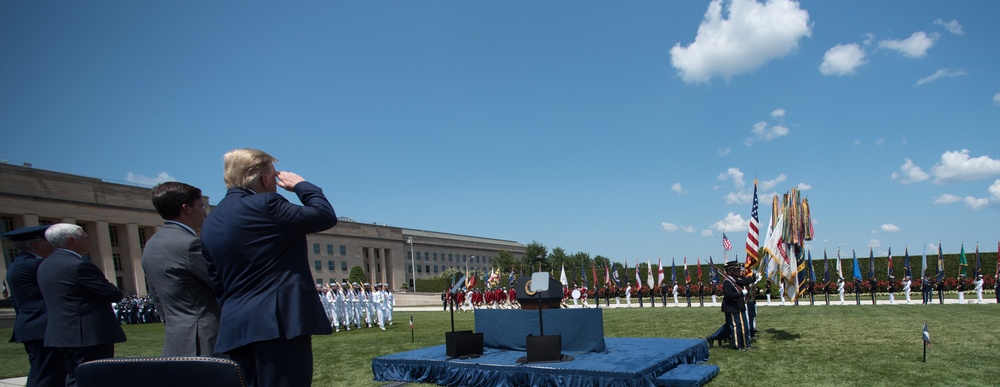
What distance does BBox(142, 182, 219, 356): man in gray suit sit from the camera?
3145mm

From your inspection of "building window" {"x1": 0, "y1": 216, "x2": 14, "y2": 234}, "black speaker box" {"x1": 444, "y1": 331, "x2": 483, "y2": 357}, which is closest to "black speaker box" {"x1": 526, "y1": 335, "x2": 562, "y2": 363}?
"black speaker box" {"x1": 444, "y1": 331, "x2": 483, "y2": 357}

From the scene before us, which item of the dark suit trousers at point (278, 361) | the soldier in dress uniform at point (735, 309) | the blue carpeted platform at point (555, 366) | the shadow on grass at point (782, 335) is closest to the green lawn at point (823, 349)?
the shadow on grass at point (782, 335)

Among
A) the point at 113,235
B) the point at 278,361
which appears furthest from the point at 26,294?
the point at 113,235

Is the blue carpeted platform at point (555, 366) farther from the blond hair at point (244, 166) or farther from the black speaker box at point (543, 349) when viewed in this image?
the blond hair at point (244, 166)

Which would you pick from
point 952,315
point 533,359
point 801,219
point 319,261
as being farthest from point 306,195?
point 319,261

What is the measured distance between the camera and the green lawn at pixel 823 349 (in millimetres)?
8469

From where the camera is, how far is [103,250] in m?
46.3

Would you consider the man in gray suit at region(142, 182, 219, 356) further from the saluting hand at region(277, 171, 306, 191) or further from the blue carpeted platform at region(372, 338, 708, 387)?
the blue carpeted platform at region(372, 338, 708, 387)

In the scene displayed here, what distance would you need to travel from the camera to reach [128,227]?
49.4 m

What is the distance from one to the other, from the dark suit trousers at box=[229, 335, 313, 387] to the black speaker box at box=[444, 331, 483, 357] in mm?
7152

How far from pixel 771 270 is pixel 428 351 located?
8.98 meters

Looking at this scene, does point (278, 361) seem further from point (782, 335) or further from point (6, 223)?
point (6, 223)

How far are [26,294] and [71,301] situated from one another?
1.20 meters

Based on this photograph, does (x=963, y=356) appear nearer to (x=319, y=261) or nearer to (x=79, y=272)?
(x=79, y=272)
